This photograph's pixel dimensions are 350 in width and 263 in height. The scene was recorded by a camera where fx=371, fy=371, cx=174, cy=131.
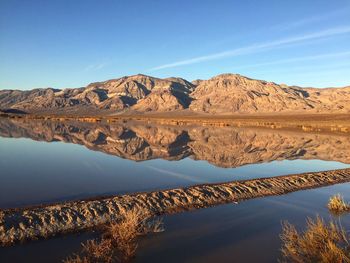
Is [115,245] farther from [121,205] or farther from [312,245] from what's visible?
[312,245]

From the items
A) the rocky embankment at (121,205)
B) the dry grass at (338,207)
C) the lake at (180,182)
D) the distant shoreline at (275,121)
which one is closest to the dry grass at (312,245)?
the lake at (180,182)

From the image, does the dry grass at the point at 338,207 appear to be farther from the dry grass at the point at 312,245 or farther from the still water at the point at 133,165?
the still water at the point at 133,165

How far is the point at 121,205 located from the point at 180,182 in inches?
218

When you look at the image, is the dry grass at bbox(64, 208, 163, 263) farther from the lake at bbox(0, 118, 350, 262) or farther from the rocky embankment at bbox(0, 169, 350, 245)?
the rocky embankment at bbox(0, 169, 350, 245)

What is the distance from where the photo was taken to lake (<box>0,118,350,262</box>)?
9289mm

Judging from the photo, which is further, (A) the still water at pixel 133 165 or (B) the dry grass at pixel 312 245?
(A) the still water at pixel 133 165

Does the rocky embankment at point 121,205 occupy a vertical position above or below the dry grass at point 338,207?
above

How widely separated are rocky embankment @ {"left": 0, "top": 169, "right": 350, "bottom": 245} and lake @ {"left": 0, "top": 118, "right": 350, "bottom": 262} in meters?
0.54

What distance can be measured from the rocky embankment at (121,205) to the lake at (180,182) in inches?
21.4

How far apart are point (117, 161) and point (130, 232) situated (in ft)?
48.1

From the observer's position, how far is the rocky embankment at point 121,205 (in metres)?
9.91

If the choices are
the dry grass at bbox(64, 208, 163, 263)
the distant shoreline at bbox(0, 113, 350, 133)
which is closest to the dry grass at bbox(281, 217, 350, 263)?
the dry grass at bbox(64, 208, 163, 263)

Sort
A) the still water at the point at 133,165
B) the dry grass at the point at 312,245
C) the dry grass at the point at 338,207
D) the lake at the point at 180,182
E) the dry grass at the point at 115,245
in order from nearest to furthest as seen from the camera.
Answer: the dry grass at the point at 115,245 < the dry grass at the point at 312,245 < the lake at the point at 180,182 < the dry grass at the point at 338,207 < the still water at the point at 133,165

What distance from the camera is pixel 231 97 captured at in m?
168
